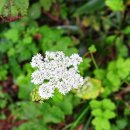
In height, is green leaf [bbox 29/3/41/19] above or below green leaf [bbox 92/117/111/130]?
above

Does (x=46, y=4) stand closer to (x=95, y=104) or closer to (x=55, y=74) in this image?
(x=95, y=104)

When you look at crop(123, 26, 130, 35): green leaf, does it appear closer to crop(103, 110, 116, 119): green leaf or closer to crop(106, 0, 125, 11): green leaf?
crop(106, 0, 125, 11): green leaf

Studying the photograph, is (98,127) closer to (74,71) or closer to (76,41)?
(74,71)

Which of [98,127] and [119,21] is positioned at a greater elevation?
[119,21]

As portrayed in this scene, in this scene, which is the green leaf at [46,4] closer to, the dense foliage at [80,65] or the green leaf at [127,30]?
the dense foliage at [80,65]

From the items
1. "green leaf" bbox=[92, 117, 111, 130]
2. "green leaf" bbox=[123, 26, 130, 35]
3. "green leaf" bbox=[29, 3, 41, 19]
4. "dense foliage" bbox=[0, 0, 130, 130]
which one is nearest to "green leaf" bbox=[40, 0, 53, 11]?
"dense foliage" bbox=[0, 0, 130, 130]

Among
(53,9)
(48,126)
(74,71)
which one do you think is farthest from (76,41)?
(74,71)

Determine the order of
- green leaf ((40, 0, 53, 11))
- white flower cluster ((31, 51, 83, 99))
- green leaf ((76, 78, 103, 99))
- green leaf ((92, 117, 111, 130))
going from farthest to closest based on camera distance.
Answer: green leaf ((40, 0, 53, 11)), green leaf ((76, 78, 103, 99)), green leaf ((92, 117, 111, 130)), white flower cluster ((31, 51, 83, 99))

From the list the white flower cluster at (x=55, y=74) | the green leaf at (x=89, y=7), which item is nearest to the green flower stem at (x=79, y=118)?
the white flower cluster at (x=55, y=74)
